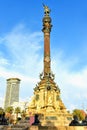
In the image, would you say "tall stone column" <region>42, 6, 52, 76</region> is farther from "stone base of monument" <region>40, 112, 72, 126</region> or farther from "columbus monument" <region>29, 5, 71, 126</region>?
"stone base of monument" <region>40, 112, 72, 126</region>

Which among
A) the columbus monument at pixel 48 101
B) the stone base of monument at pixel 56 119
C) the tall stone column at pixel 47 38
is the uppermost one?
the tall stone column at pixel 47 38

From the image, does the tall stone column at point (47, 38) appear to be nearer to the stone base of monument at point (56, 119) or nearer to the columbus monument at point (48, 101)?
the columbus monument at point (48, 101)

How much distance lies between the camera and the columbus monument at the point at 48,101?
1496 inches

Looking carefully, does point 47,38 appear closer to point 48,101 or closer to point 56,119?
point 48,101

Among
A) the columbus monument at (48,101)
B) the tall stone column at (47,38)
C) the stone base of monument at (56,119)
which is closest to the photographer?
the stone base of monument at (56,119)

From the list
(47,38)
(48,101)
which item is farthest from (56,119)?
(47,38)

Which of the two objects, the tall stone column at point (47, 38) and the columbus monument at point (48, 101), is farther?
the tall stone column at point (47, 38)

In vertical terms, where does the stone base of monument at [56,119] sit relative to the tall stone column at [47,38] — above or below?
below

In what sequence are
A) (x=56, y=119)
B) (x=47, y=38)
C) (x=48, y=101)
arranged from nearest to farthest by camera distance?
(x=56, y=119)
(x=48, y=101)
(x=47, y=38)

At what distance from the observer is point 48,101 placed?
40.5m

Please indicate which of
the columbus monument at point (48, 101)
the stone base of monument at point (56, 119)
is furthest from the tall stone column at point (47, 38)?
the stone base of monument at point (56, 119)

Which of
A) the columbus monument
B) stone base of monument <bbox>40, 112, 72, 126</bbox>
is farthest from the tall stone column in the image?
stone base of monument <bbox>40, 112, 72, 126</bbox>

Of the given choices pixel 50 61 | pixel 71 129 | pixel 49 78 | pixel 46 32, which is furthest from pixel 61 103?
pixel 71 129

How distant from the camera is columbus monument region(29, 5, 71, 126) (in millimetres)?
38000
